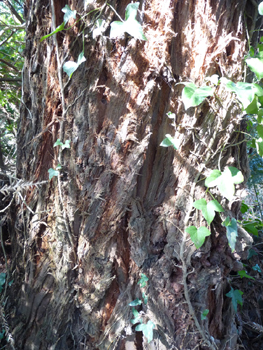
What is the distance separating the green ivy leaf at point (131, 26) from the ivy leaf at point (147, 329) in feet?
3.30

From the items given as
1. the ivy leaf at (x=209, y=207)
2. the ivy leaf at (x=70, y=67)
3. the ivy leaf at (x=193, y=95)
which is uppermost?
the ivy leaf at (x=70, y=67)

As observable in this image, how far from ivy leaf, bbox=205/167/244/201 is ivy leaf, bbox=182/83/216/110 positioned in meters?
0.24

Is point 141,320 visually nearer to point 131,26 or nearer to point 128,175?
point 128,175

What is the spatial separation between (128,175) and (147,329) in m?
0.58

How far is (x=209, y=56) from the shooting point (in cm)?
97

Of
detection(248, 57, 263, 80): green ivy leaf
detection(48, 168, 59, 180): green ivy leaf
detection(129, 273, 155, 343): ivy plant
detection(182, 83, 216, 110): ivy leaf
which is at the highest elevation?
detection(248, 57, 263, 80): green ivy leaf

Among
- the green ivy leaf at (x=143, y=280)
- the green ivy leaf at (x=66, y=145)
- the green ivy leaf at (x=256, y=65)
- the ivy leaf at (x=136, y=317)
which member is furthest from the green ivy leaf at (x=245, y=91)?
the ivy leaf at (x=136, y=317)

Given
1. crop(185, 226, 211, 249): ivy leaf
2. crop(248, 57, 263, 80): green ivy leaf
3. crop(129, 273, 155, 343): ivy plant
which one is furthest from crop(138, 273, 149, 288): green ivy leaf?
crop(248, 57, 263, 80): green ivy leaf

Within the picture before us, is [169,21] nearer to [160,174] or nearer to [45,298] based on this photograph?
[160,174]

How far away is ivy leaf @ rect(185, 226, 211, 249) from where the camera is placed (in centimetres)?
91

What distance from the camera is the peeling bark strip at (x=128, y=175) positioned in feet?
3.18

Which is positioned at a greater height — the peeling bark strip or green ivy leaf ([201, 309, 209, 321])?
the peeling bark strip

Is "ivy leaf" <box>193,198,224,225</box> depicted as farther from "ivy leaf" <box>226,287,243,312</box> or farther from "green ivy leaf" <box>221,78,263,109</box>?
"ivy leaf" <box>226,287,243,312</box>

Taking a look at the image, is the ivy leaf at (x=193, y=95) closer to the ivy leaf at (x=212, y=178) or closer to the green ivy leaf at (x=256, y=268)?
the ivy leaf at (x=212, y=178)
